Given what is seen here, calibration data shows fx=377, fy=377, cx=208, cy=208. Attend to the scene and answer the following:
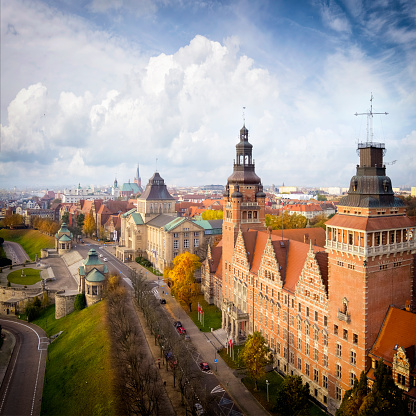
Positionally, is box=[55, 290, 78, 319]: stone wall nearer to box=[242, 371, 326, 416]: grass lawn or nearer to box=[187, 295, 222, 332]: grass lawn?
box=[187, 295, 222, 332]: grass lawn

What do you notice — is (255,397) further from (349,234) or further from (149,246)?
(149,246)

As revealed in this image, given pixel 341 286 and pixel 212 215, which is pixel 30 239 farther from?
pixel 341 286

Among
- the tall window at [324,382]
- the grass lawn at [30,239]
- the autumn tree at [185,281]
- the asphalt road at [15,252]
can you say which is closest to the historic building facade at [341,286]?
the tall window at [324,382]

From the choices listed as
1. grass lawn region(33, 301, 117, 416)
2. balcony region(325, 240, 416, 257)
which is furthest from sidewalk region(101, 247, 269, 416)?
balcony region(325, 240, 416, 257)

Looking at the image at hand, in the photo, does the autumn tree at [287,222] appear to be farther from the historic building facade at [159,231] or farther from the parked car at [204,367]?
the parked car at [204,367]

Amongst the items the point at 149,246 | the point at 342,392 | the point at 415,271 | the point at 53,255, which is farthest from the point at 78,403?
the point at 53,255
